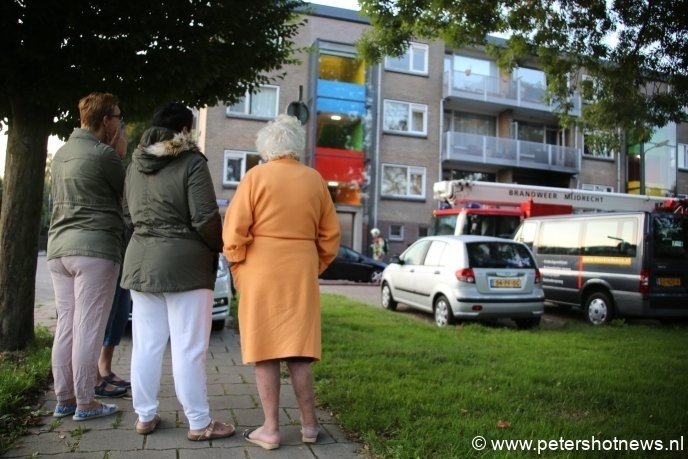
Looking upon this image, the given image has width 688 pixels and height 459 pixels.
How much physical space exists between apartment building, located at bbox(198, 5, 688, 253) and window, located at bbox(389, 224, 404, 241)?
0.05 metres

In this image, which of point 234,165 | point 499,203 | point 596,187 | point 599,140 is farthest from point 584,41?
point 596,187

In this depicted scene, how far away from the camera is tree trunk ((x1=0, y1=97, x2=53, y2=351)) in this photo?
566 cm

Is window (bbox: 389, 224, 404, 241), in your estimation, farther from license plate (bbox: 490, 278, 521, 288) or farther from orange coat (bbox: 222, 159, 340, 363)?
orange coat (bbox: 222, 159, 340, 363)

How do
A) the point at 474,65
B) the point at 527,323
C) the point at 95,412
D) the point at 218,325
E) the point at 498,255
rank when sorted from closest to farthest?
the point at 95,412
the point at 218,325
the point at 498,255
the point at 527,323
the point at 474,65

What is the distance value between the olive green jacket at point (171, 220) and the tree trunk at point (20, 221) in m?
2.91

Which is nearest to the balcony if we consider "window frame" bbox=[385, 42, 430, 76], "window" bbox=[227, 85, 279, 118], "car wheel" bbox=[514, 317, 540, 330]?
"window frame" bbox=[385, 42, 430, 76]

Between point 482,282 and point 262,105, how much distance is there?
739 inches

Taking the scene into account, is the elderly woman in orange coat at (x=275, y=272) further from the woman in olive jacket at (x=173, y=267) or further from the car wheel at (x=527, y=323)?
the car wheel at (x=527, y=323)

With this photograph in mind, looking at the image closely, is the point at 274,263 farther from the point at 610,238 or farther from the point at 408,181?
the point at 408,181

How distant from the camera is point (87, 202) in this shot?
3803 mm

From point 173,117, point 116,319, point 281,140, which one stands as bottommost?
point 116,319

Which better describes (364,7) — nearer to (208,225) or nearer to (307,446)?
(208,225)

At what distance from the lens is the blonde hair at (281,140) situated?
137 inches

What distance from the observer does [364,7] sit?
7422mm
